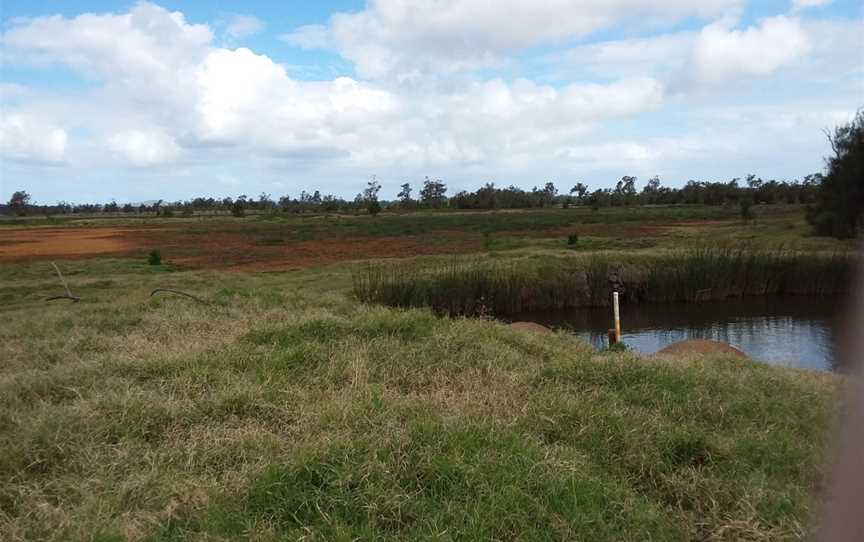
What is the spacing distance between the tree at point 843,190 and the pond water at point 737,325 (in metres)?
8.30

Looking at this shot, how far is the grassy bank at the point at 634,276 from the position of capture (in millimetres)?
16688

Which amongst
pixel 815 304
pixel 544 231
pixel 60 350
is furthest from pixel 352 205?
pixel 60 350

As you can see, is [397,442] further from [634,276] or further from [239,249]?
[239,249]

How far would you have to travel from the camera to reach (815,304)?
18125mm

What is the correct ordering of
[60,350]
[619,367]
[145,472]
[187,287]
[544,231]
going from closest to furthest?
[145,472]
[619,367]
[60,350]
[187,287]
[544,231]

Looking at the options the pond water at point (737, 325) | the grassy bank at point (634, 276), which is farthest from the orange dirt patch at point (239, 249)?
the pond water at point (737, 325)

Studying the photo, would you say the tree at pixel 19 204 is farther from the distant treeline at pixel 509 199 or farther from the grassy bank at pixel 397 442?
the grassy bank at pixel 397 442

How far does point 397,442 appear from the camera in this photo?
381 centimetres

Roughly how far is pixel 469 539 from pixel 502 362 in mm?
3040

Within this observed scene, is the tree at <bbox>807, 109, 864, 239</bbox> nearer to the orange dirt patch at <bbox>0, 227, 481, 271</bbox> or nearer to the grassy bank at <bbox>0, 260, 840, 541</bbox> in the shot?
the orange dirt patch at <bbox>0, 227, 481, 271</bbox>

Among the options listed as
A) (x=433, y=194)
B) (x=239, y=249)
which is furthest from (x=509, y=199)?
(x=239, y=249)

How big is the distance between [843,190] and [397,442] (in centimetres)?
2721

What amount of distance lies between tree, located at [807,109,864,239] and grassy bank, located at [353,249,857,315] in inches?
232

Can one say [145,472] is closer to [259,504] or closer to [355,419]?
[259,504]
